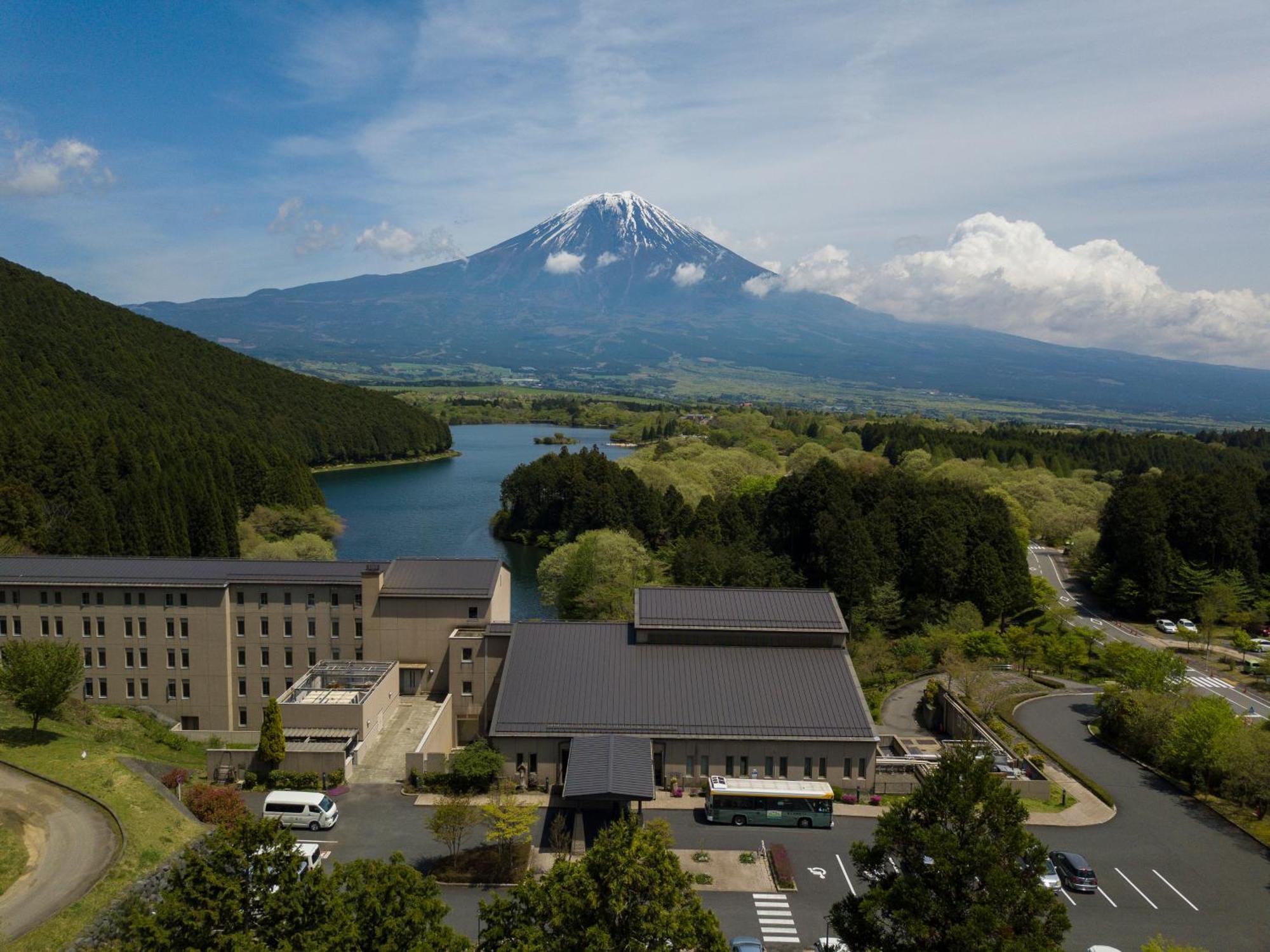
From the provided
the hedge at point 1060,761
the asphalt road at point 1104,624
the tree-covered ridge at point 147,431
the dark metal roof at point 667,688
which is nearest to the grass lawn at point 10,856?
the dark metal roof at point 667,688

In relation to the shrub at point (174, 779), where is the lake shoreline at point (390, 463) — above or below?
below

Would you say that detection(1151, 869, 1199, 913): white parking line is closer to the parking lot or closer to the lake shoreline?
the parking lot

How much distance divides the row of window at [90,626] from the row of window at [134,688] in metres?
1.34

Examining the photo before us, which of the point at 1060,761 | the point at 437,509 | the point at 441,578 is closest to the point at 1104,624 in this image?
the point at 1060,761

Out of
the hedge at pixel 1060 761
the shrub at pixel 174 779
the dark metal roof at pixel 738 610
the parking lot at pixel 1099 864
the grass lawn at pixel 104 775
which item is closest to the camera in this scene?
the grass lawn at pixel 104 775

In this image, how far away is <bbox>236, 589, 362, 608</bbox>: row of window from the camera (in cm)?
2689

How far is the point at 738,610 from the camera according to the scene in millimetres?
25453

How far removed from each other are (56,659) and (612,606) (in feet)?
66.3

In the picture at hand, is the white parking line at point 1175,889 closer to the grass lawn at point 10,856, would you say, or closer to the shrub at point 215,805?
the shrub at point 215,805

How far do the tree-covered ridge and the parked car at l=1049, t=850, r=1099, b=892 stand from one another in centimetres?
4069

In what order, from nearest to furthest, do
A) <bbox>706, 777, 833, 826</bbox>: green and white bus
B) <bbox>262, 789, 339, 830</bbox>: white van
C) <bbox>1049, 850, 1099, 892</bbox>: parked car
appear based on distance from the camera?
<bbox>1049, 850, 1099, 892</bbox>: parked car, <bbox>262, 789, 339, 830</bbox>: white van, <bbox>706, 777, 833, 826</bbox>: green and white bus

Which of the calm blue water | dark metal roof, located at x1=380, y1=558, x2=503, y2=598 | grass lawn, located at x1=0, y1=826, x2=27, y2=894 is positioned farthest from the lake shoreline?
grass lawn, located at x1=0, y1=826, x2=27, y2=894

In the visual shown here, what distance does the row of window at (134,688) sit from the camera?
26.6 m

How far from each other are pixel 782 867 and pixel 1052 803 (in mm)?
8046
